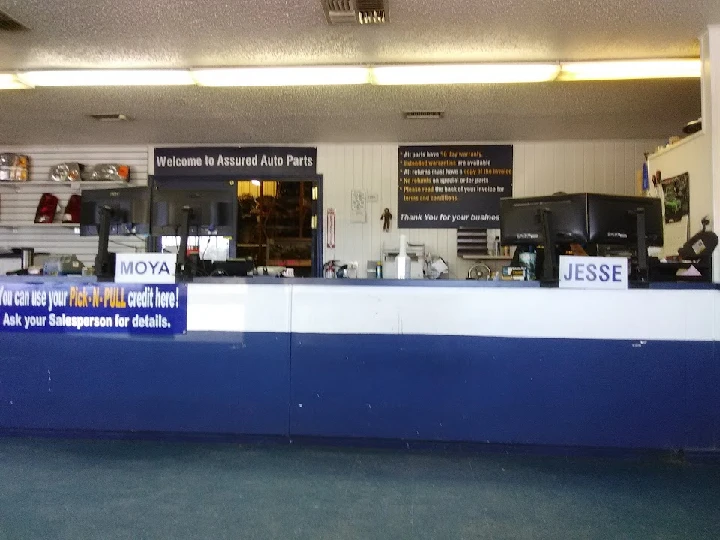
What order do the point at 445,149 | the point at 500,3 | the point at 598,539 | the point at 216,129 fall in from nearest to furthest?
the point at 598,539
the point at 500,3
the point at 216,129
the point at 445,149

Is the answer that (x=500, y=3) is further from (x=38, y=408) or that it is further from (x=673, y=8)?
(x=38, y=408)

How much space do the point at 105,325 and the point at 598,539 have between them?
10.2 feet

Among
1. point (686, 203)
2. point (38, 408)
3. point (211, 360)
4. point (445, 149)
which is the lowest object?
point (38, 408)

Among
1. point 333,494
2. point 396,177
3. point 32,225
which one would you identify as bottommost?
point 333,494

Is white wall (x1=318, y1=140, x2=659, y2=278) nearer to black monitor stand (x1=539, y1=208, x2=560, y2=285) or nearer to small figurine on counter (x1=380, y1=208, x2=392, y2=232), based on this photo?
small figurine on counter (x1=380, y1=208, x2=392, y2=232)

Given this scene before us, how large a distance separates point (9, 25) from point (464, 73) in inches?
129

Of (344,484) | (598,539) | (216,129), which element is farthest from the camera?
(216,129)

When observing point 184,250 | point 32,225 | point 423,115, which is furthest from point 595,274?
point 32,225

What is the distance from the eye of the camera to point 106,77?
5.17 metres

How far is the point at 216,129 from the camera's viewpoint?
7074 millimetres

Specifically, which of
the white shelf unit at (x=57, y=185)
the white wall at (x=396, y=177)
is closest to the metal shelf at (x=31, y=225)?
the white shelf unit at (x=57, y=185)

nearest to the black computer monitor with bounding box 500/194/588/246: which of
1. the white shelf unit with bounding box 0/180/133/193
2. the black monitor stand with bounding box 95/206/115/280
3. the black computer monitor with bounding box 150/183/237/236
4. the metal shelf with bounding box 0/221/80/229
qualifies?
the black computer monitor with bounding box 150/183/237/236

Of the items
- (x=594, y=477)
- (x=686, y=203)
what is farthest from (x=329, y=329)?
(x=686, y=203)

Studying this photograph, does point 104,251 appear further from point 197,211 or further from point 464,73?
point 464,73
